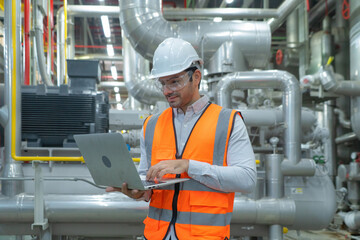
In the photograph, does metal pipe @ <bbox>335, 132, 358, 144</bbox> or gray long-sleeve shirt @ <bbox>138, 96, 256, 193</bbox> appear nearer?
gray long-sleeve shirt @ <bbox>138, 96, 256, 193</bbox>

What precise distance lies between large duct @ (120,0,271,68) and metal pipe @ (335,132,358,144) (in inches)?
122

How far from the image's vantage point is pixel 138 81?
658cm

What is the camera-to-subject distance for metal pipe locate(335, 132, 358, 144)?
691 cm

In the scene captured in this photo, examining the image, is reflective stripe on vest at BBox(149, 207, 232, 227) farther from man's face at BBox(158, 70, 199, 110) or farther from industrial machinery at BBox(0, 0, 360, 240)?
industrial machinery at BBox(0, 0, 360, 240)

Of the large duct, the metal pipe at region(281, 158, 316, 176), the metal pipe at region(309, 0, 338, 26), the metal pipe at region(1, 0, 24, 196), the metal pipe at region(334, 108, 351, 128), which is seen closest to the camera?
the metal pipe at region(1, 0, 24, 196)

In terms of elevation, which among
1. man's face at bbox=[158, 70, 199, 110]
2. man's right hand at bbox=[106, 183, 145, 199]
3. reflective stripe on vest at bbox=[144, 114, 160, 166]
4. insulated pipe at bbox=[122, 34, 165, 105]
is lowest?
man's right hand at bbox=[106, 183, 145, 199]

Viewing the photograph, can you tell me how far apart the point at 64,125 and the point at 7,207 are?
865 mm

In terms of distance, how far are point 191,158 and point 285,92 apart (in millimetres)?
3200

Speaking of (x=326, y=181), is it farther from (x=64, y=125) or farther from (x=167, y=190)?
(x=167, y=190)

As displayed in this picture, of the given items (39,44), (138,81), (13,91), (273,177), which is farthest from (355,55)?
(13,91)

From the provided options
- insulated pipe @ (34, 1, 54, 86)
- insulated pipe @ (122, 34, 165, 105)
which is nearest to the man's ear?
insulated pipe @ (34, 1, 54, 86)

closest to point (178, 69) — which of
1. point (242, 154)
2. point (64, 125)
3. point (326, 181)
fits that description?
point (242, 154)

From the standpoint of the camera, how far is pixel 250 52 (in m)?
4.92

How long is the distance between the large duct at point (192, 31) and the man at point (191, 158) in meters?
3.40
